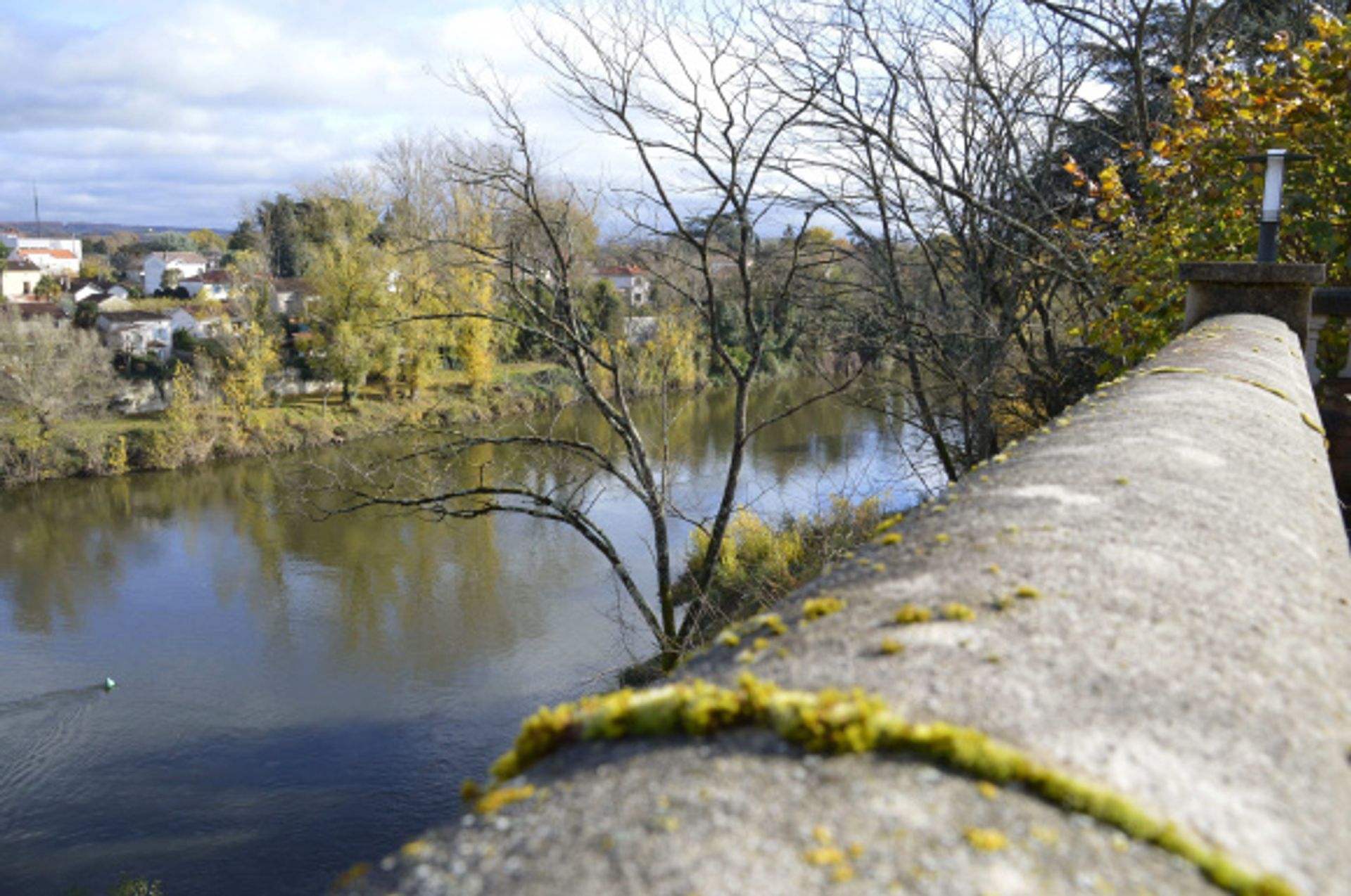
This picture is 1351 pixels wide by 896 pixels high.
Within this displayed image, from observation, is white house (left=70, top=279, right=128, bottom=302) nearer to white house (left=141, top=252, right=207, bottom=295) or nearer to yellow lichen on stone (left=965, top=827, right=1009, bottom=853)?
white house (left=141, top=252, right=207, bottom=295)

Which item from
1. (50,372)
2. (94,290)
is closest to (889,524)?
(50,372)

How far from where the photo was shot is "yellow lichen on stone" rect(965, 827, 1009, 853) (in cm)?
78

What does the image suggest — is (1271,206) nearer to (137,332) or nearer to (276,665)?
(276,665)

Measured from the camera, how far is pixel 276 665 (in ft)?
46.6

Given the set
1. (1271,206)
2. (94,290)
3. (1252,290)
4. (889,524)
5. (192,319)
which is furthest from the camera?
(94,290)

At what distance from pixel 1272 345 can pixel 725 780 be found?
3.33m

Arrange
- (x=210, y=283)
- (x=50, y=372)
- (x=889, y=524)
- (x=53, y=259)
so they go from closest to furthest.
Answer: (x=889, y=524) → (x=50, y=372) → (x=210, y=283) → (x=53, y=259)

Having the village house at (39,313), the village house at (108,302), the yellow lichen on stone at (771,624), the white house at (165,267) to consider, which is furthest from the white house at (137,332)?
the yellow lichen on stone at (771,624)

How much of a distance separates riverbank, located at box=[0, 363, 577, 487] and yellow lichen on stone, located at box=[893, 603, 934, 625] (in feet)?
66.6

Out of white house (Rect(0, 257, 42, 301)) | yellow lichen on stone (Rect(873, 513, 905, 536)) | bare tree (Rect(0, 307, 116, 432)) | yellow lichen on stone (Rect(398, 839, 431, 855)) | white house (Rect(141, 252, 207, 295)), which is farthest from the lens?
white house (Rect(141, 252, 207, 295))

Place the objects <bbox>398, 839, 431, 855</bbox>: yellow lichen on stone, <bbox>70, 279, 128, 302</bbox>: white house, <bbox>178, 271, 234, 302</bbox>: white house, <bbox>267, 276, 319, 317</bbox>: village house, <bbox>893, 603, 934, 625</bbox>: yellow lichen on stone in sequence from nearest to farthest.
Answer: <bbox>398, 839, 431, 855</bbox>: yellow lichen on stone < <bbox>893, 603, 934, 625</bbox>: yellow lichen on stone < <bbox>267, 276, 319, 317</bbox>: village house < <bbox>70, 279, 128, 302</bbox>: white house < <bbox>178, 271, 234, 302</bbox>: white house

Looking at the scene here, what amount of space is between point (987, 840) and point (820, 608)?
461 mm

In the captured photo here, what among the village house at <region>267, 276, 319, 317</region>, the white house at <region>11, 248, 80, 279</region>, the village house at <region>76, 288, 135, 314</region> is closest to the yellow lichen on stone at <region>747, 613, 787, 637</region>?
the village house at <region>76, 288, 135, 314</region>

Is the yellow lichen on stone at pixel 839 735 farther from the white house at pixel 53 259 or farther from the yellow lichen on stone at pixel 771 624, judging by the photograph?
the white house at pixel 53 259
